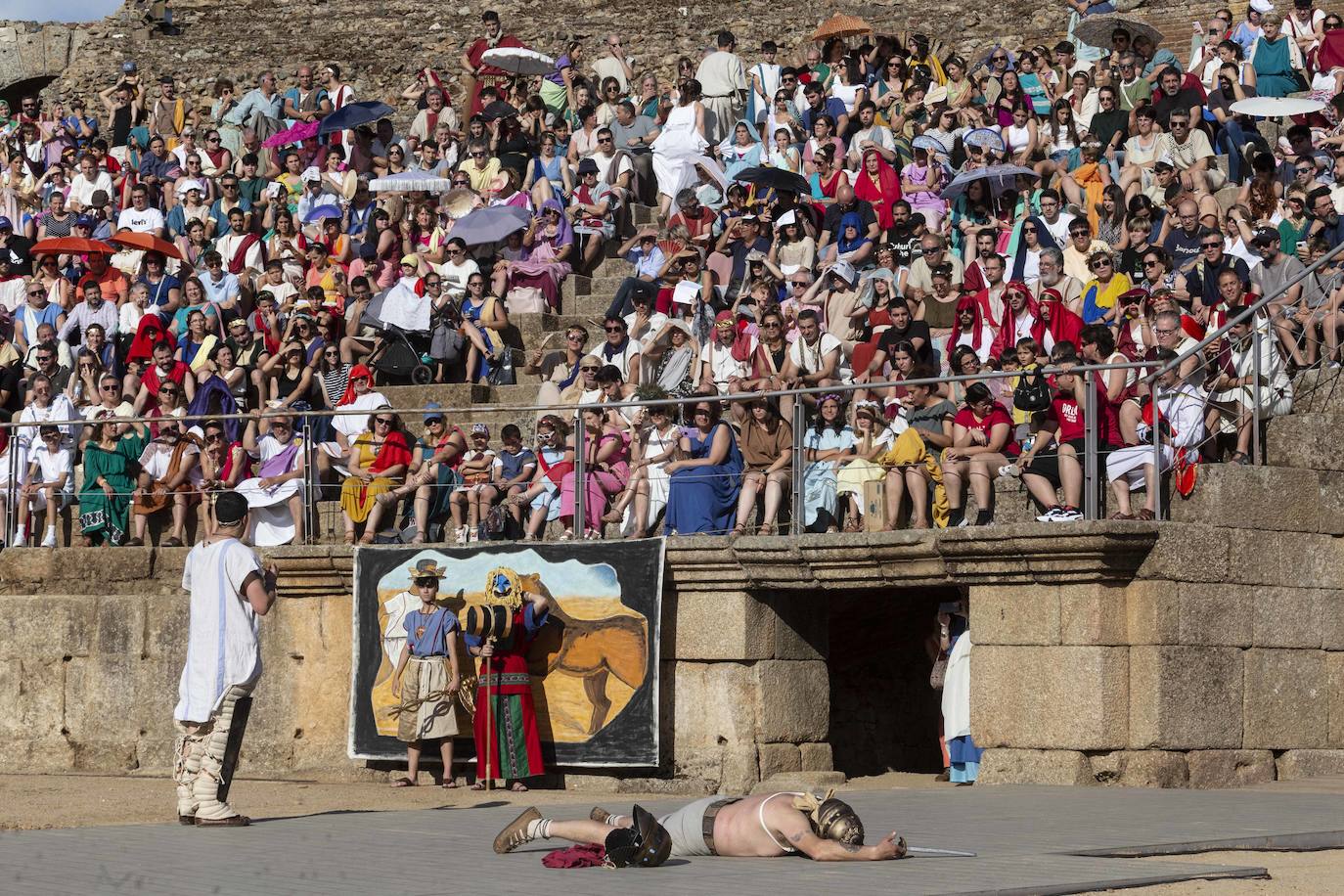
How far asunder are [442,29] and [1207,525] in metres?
19.9

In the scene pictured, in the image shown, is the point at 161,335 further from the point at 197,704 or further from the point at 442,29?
the point at 442,29

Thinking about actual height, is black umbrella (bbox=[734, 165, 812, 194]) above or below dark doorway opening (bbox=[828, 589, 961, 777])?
above

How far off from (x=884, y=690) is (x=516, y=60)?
401 inches

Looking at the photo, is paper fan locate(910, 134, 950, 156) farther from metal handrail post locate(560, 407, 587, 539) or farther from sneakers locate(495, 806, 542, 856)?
sneakers locate(495, 806, 542, 856)

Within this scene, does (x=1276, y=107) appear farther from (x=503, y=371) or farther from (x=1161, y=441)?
Answer: (x=503, y=371)

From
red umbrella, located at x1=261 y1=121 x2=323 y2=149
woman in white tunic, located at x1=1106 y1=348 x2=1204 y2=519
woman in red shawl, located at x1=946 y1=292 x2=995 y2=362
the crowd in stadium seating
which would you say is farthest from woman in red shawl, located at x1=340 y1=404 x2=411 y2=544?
red umbrella, located at x1=261 y1=121 x2=323 y2=149

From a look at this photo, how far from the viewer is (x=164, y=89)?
26828 mm

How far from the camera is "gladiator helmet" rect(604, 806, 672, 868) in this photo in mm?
8664

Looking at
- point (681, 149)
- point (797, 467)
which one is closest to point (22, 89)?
point (681, 149)

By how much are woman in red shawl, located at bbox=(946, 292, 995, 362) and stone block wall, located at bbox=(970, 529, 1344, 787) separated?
103 inches

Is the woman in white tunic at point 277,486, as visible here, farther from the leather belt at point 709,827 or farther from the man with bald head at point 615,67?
the man with bald head at point 615,67

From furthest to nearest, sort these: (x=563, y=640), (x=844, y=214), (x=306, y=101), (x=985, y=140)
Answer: (x=306, y=101)
(x=985, y=140)
(x=844, y=214)
(x=563, y=640)

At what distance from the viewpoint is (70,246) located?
2039cm

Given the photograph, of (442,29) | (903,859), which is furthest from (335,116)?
(903,859)
